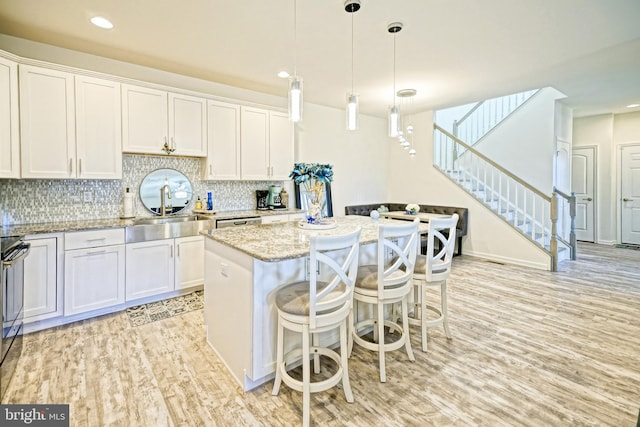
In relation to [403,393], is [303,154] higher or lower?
higher

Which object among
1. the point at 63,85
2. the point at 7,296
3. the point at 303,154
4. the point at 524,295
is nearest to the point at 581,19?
the point at 524,295

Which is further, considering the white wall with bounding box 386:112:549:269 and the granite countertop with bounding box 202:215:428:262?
the white wall with bounding box 386:112:549:269

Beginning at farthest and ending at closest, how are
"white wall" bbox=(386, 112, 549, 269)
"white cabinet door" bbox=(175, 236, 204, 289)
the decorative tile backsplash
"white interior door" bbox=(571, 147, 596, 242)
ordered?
"white interior door" bbox=(571, 147, 596, 242), "white wall" bbox=(386, 112, 549, 269), "white cabinet door" bbox=(175, 236, 204, 289), the decorative tile backsplash

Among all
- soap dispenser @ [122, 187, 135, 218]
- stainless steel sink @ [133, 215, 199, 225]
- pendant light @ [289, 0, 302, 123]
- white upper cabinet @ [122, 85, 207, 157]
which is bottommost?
stainless steel sink @ [133, 215, 199, 225]

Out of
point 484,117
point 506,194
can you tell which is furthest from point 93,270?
point 484,117

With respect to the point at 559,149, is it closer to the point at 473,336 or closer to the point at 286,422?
the point at 473,336

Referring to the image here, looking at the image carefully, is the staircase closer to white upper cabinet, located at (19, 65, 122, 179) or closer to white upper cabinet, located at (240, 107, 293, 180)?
white upper cabinet, located at (240, 107, 293, 180)

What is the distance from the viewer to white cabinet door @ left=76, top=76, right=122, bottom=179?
3207 mm

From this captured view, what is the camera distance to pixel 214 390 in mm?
2035

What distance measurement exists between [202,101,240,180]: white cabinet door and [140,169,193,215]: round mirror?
315 mm

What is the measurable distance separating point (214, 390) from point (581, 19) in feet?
14.1

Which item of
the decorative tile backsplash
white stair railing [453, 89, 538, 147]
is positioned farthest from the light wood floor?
white stair railing [453, 89, 538, 147]

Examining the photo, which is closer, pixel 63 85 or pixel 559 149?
pixel 63 85

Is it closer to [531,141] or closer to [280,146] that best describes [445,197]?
[531,141]
